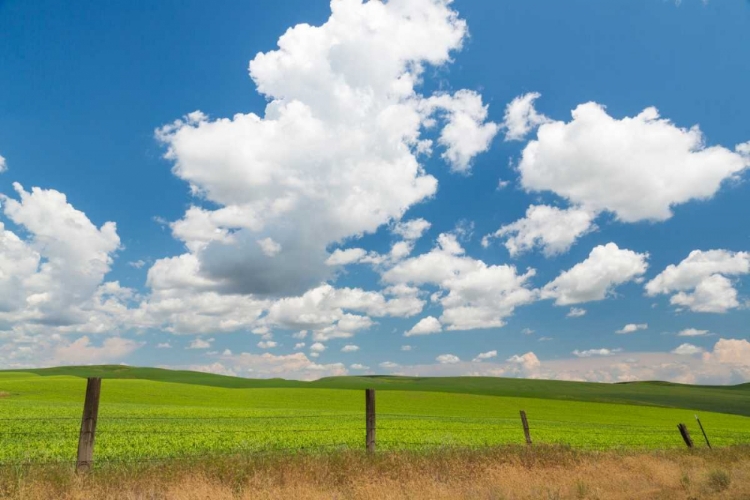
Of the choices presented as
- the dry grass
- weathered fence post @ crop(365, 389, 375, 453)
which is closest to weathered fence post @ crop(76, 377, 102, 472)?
the dry grass

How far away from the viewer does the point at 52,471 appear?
880cm

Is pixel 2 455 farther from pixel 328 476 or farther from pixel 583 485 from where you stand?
pixel 583 485

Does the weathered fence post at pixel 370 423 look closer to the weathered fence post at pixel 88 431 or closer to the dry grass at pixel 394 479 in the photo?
the dry grass at pixel 394 479

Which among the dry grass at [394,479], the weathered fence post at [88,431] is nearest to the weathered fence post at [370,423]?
the dry grass at [394,479]

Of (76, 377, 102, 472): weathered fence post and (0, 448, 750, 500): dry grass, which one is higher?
(76, 377, 102, 472): weathered fence post

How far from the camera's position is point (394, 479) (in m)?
10.3

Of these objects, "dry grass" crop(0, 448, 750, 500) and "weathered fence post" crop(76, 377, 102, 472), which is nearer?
"dry grass" crop(0, 448, 750, 500)

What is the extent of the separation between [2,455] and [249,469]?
1025 cm

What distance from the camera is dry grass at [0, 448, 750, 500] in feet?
27.6

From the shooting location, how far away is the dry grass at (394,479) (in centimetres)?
841

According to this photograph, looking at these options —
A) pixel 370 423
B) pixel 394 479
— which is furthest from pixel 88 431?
pixel 370 423

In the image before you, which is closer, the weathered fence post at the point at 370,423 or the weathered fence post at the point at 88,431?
the weathered fence post at the point at 88,431

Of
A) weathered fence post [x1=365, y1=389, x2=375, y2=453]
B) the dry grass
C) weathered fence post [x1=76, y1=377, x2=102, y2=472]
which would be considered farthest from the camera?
weathered fence post [x1=365, y1=389, x2=375, y2=453]

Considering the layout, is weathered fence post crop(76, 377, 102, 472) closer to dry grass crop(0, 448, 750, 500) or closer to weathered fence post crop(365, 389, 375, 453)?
dry grass crop(0, 448, 750, 500)
